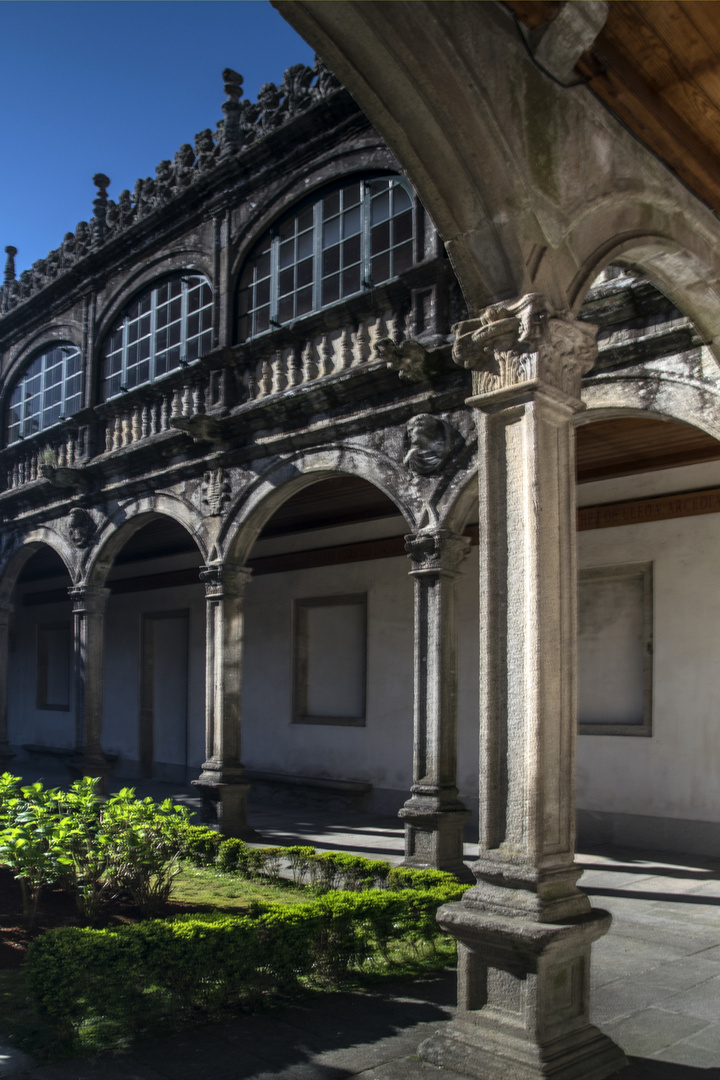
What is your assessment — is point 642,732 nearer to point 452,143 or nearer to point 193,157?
point 452,143

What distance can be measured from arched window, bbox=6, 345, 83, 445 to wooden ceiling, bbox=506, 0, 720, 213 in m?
10.2

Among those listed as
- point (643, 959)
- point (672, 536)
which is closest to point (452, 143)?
point (643, 959)

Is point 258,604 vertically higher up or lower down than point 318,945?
higher up

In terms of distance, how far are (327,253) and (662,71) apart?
6.03 metres

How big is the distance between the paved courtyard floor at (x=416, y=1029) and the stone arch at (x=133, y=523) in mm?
6207

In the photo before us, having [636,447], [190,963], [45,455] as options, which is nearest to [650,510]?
[636,447]

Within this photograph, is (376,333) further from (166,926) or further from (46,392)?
(46,392)

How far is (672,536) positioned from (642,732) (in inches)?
78.6

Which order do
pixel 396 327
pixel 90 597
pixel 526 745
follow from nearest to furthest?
pixel 526 745 < pixel 396 327 < pixel 90 597

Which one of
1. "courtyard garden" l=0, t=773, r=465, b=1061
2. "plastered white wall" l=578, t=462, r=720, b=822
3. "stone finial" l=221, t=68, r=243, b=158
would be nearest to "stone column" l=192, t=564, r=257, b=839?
"courtyard garden" l=0, t=773, r=465, b=1061

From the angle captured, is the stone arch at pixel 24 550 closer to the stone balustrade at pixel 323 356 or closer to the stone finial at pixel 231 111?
the stone balustrade at pixel 323 356

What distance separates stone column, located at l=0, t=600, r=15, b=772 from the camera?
1399 cm

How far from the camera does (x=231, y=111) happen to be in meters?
11.0

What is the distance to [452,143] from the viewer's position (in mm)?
3832
